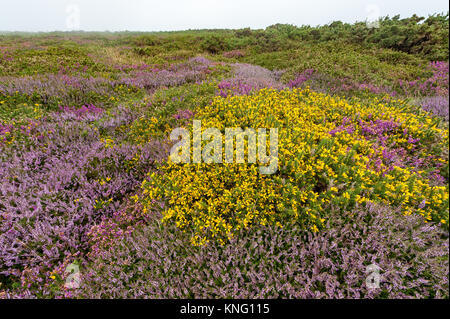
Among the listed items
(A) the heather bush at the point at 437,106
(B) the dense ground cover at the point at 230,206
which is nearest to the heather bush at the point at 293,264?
(B) the dense ground cover at the point at 230,206

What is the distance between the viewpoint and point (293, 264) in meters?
2.65

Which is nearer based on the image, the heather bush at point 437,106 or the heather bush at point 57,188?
the heather bush at point 57,188

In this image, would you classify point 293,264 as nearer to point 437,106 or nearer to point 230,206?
point 230,206

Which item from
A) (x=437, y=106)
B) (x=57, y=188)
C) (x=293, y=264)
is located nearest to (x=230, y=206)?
(x=293, y=264)

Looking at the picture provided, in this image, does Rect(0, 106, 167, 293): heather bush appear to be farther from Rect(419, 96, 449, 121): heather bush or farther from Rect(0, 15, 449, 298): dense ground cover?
Rect(419, 96, 449, 121): heather bush

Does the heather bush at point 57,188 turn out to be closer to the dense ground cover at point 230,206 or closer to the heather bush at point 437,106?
the dense ground cover at point 230,206

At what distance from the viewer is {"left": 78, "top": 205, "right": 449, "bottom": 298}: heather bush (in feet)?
7.94

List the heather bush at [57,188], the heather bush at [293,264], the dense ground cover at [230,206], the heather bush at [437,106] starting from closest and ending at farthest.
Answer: the heather bush at [293,264] → the dense ground cover at [230,206] → the heather bush at [57,188] → the heather bush at [437,106]

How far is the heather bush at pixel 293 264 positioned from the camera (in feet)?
7.94

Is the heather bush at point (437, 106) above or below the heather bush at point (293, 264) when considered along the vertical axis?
above

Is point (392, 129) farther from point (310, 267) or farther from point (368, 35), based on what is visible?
point (368, 35)

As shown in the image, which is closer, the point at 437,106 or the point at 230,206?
the point at 230,206
